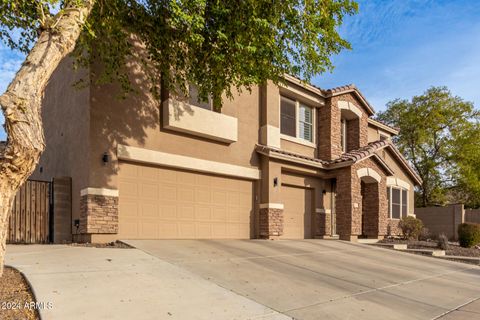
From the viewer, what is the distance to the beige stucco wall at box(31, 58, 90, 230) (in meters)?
11.3

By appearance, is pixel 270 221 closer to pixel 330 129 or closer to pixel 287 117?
pixel 287 117

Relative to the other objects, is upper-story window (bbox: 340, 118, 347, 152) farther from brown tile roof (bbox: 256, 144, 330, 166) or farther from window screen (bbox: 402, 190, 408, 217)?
window screen (bbox: 402, 190, 408, 217)

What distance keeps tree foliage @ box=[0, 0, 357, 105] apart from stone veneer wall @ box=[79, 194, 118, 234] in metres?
3.35

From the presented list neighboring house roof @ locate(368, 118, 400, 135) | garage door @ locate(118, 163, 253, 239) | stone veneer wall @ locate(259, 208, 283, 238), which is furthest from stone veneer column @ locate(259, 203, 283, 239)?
neighboring house roof @ locate(368, 118, 400, 135)

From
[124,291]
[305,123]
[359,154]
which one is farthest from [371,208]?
[124,291]

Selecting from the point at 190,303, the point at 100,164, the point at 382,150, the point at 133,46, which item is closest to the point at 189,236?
the point at 100,164

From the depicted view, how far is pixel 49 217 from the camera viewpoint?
37.9 feet

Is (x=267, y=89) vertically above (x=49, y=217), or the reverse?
(x=267, y=89)

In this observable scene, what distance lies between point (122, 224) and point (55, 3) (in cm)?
662

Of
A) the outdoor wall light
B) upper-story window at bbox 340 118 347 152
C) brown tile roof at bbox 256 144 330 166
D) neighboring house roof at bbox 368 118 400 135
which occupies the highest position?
neighboring house roof at bbox 368 118 400 135

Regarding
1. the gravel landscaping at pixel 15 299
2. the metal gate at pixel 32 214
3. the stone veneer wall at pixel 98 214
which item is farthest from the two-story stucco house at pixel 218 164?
the gravel landscaping at pixel 15 299

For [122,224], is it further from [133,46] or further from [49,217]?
[133,46]

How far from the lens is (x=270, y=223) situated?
14711 mm

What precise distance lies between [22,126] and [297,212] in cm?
1309
